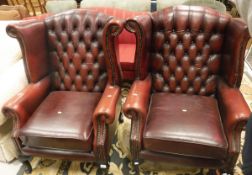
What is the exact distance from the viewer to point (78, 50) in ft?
5.86

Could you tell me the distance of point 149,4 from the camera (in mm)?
2754

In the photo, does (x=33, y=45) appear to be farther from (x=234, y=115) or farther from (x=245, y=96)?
(x=245, y=96)

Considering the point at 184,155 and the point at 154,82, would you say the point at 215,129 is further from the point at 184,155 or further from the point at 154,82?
the point at 154,82

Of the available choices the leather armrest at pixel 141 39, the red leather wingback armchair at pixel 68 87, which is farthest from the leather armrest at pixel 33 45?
A: the leather armrest at pixel 141 39

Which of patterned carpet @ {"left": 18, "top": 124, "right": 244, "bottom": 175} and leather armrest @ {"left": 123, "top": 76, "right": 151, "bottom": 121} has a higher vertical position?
leather armrest @ {"left": 123, "top": 76, "right": 151, "bottom": 121}

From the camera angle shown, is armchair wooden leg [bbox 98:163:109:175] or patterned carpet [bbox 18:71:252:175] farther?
patterned carpet [bbox 18:71:252:175]

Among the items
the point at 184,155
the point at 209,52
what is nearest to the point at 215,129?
the point at 184,155

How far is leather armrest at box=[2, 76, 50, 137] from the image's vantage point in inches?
57.8

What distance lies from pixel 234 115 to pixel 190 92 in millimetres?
509

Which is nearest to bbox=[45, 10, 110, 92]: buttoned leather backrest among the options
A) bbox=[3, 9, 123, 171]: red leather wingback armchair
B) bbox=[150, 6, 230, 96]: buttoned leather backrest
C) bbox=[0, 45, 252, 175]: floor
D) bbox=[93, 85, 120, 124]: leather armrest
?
bbox=[3, 9, 123, 171]: red leather wingback armchair

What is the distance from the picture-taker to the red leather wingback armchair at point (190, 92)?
1.34 m

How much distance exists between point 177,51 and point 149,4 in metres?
Result: 1.30

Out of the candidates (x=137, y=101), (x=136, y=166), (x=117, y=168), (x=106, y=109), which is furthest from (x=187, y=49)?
(x=117, y=168)

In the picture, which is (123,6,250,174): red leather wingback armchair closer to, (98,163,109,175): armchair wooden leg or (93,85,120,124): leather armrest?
(93,85,120,124): leather armrest
